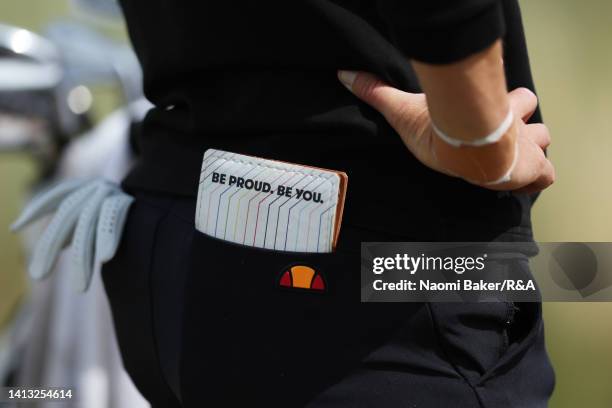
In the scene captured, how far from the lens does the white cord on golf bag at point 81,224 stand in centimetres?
82

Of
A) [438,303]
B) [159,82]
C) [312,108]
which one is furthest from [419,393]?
[159,82]

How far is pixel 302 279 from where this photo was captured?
64 centimetres

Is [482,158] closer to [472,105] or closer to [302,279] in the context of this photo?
[472,105]

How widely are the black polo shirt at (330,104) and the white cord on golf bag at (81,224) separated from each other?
14 cm

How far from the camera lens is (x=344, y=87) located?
0.67m

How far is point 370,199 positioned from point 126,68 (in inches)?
47.3

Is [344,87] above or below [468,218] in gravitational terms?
above

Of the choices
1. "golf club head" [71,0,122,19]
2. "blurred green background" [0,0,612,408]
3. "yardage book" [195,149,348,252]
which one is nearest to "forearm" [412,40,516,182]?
"yardage book" [195,149,348,252]

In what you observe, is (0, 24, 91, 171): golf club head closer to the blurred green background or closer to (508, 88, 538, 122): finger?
the blurred green background

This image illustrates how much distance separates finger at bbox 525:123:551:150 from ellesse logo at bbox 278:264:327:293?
21cm

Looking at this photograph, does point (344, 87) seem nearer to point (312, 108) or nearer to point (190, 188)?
point (312, 108)

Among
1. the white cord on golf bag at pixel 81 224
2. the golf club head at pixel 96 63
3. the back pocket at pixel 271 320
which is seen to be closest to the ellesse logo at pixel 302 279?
the back pocket at pixel 271 320

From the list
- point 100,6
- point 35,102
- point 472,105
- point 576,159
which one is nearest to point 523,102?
point 472,105

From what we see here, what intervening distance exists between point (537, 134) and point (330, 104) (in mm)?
178
